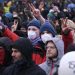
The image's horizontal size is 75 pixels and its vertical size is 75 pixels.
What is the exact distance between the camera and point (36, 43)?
5.95 meters

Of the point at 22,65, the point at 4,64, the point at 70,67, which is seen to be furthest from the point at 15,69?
the point at 70,67

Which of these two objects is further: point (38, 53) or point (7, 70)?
point (38, 53)

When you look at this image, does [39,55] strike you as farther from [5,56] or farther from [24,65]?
[24,65]

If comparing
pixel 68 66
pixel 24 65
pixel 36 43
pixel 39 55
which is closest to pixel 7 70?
pixel 24 65

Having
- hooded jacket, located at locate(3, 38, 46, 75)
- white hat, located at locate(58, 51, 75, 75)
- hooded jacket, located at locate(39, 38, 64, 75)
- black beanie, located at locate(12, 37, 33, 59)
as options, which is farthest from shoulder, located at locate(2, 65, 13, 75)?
white hat, located at locate(58, 51, 75, 75)

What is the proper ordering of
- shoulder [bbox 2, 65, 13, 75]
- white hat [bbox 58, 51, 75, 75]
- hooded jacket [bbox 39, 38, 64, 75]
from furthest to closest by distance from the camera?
hooded jacket [bbox 39, 38, 64, 75], shoulder [bbox 2, 65, 13, 75], white hat [bbox 58, 51, 75, 75]

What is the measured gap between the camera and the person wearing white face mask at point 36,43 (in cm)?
555

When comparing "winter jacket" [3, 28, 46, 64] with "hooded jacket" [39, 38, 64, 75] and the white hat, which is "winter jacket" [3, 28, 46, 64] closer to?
"hooded jacket" [39, 38, 64, 75]

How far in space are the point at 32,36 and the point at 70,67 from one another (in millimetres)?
3437

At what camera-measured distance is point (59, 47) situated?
189 inches

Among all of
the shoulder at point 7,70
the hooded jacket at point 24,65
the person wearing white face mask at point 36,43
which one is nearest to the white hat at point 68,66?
the hooded jacket at point 24,65

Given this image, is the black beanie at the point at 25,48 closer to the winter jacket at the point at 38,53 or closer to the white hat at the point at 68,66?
the winter jacket at the point at 38,53

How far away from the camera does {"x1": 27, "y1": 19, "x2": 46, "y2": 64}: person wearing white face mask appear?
219 inches

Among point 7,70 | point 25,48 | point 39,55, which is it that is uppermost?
point 25,48
